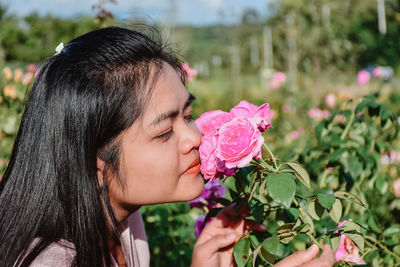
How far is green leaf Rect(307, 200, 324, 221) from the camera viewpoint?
964 millimetres

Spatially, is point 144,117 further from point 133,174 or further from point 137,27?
point 137,27

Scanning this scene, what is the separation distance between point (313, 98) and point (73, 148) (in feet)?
14.9

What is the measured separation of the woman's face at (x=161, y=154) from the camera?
3.41 feet

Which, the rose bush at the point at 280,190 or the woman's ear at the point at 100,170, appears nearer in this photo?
the rose bush at the point at 280,190

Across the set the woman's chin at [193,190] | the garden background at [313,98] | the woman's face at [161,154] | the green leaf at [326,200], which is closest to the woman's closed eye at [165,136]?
the woman's face at [161,154]

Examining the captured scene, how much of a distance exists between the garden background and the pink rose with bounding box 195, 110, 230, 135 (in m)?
0.48

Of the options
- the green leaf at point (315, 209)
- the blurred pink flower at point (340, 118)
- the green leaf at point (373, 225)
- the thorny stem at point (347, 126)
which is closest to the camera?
the green leaf at point (315, 209)

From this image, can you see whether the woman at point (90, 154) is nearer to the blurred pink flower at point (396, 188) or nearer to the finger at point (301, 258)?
the finger at point (301, 258)

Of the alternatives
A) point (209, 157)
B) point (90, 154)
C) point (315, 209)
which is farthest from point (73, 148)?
point (315, 209)

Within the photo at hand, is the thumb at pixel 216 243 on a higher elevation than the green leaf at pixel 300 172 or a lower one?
lower

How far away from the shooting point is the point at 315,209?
0.97 metres

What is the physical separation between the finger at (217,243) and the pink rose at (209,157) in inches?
8.9

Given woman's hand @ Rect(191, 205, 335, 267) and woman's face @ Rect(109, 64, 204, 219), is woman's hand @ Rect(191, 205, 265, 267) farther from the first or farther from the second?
woman's face @ Rect(109, 64, 204, 219)

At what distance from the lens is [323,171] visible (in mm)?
1541
